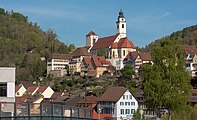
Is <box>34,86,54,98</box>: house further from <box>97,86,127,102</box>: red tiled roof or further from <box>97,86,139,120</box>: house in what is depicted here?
<box>97,86,139,120</box>: house

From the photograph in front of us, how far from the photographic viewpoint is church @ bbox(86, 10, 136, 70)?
134812 millimetres

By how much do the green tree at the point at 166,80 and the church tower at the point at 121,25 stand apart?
109 metres

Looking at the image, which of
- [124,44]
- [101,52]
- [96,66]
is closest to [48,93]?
[96,66]

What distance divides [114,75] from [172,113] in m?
76.2

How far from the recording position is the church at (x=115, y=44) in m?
135

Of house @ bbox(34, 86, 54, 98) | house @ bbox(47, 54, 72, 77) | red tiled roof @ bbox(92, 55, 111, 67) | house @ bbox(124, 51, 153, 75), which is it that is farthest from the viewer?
house @ bbox(47, 54, 72, 77)

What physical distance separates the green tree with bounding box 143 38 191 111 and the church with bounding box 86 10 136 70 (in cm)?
8739

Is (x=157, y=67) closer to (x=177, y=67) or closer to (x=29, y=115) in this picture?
(x=177, y=67)

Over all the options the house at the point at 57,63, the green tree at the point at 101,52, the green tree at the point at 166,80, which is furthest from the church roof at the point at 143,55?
the green tree at the point at 166,80

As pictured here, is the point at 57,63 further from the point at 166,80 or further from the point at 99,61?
the point at 166,80

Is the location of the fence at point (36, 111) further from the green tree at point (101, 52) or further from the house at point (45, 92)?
the green tree at point (101, 52)

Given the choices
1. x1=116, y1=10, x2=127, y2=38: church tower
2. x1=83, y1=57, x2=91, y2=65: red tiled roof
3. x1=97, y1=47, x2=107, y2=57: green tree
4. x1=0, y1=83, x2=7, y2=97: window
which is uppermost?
x1=116, y1=10, x2=127, y2=38: church tower

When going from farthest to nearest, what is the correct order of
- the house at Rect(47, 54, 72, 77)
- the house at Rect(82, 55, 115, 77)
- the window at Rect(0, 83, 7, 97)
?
1. the house at Rect(47, 54, 72, 77)
2. the house at Rect(82, 55, 115, 77)
3. the window at Rect(0, 83, 7, 97)

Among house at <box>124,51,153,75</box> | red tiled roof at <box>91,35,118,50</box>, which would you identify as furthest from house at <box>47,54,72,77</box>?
house at <box>124,51,153,75</box>
